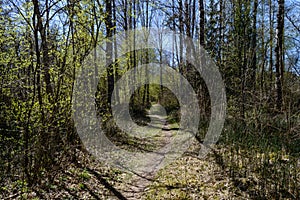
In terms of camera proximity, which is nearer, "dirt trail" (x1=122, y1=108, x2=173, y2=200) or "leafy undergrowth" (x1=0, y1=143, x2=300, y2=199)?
"leafy undergrowth" (x1=0, y1=143, x2=300, y2=199)

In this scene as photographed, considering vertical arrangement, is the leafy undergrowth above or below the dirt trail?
above

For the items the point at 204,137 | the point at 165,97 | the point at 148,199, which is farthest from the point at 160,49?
the point at 148,199

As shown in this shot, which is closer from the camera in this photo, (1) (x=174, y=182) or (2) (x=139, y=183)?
(1) (x=174, y=182)

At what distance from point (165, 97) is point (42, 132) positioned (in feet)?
58.2

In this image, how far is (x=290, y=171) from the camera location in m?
3.69

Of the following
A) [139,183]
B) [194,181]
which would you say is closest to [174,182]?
[194,181]

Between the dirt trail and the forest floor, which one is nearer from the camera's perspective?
the forest floor

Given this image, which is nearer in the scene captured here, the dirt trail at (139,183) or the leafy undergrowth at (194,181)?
the leafy undergrowth at (194,181)

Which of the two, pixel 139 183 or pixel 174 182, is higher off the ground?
pixel 174 182

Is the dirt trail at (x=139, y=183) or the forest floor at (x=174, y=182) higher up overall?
the forest floor at (x=174, y=182)

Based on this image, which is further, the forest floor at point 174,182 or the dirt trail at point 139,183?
the dirt trail at point 139,183

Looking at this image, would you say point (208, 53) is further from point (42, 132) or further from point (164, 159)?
point (42, 132)

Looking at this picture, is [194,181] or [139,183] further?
[139,183]

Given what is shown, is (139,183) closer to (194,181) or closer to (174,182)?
(174,182)
